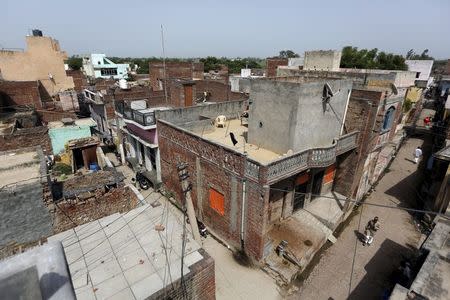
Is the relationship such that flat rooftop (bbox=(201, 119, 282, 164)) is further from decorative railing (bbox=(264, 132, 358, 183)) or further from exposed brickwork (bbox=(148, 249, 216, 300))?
exposed brickwork (bbox=(148, 249, 216, 300))

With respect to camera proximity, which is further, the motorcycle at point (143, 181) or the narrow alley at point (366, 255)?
the motorcycle at point (143, 181)

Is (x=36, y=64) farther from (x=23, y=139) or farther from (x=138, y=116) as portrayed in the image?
(x=138, y=116)

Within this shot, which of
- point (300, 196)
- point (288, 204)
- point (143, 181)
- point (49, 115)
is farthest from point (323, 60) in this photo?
point (49, 115)

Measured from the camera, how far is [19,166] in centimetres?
1071

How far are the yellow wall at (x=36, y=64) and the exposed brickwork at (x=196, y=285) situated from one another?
4060 cm

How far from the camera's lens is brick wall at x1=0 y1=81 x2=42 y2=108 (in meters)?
26.1

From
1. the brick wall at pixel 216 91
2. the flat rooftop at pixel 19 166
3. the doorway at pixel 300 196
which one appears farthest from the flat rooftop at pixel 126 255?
the brick wall at pixel 216 91

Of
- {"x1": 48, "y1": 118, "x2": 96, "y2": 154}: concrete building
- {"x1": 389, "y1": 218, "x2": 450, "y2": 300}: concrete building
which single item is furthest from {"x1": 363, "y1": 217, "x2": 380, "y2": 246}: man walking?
{"x1": 48, "y1": 118, "x2": 96, "y2": 154}: concrete building

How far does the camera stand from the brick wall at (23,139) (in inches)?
659

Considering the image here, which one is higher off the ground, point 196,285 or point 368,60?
point 368,60

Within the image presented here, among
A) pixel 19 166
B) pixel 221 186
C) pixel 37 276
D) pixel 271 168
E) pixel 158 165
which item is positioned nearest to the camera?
pixel 37 276

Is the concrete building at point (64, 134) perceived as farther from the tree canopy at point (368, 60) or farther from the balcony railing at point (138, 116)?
the tree canopy at point (368, 60)

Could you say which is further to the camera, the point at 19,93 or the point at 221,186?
the point at 19,93

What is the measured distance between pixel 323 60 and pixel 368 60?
35.5 metres
